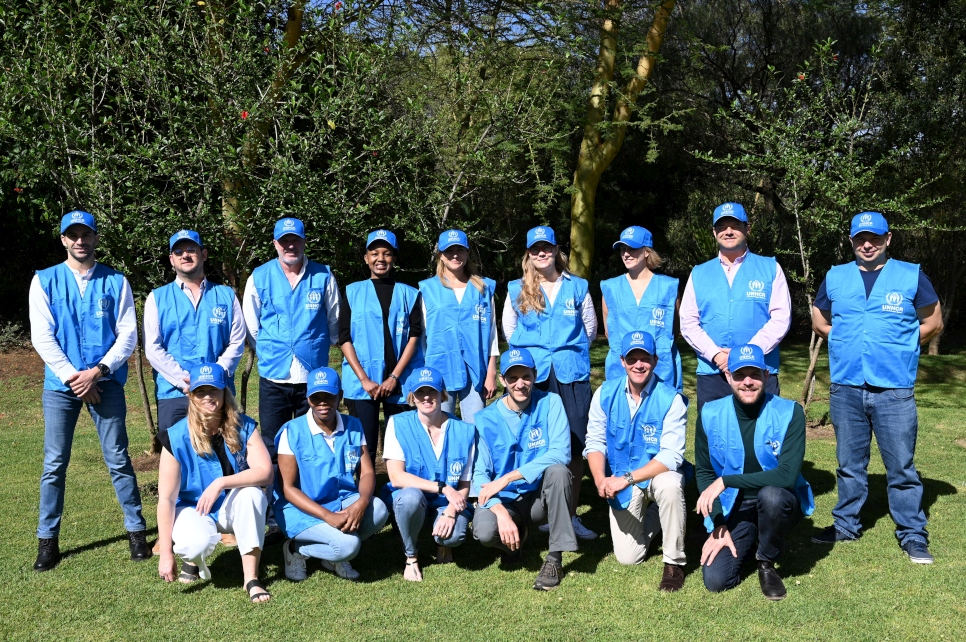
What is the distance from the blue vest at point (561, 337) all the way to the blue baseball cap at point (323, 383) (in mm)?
1433

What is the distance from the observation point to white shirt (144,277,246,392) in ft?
17.6

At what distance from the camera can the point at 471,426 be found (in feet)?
17.6

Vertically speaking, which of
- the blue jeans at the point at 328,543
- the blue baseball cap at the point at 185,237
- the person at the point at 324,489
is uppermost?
the blue baseball cap at the point at 185,237

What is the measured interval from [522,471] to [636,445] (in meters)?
0.72

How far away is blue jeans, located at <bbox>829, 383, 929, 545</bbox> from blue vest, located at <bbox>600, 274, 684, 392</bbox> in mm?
1063

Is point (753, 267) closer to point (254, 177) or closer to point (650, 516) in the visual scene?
point (650, 516)

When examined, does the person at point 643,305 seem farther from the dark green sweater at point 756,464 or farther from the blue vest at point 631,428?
the dark green sweater at point 756,464

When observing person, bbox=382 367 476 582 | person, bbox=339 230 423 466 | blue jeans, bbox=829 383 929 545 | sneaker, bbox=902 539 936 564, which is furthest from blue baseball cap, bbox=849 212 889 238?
person, bbox=339 230 423 466

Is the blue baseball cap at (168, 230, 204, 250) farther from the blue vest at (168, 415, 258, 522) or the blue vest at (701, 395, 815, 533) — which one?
the blue vest at (701, 395, 815, 533)

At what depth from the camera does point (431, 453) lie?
5.28 m

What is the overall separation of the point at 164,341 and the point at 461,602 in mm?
2464

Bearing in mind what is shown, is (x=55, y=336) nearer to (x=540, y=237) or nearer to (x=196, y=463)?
(x=196, y=463)

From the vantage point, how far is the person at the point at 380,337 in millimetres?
6066

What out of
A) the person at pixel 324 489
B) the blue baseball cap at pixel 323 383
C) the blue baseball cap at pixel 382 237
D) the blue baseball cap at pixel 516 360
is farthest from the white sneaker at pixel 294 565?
the blue baseball cap at pixel 382 237
